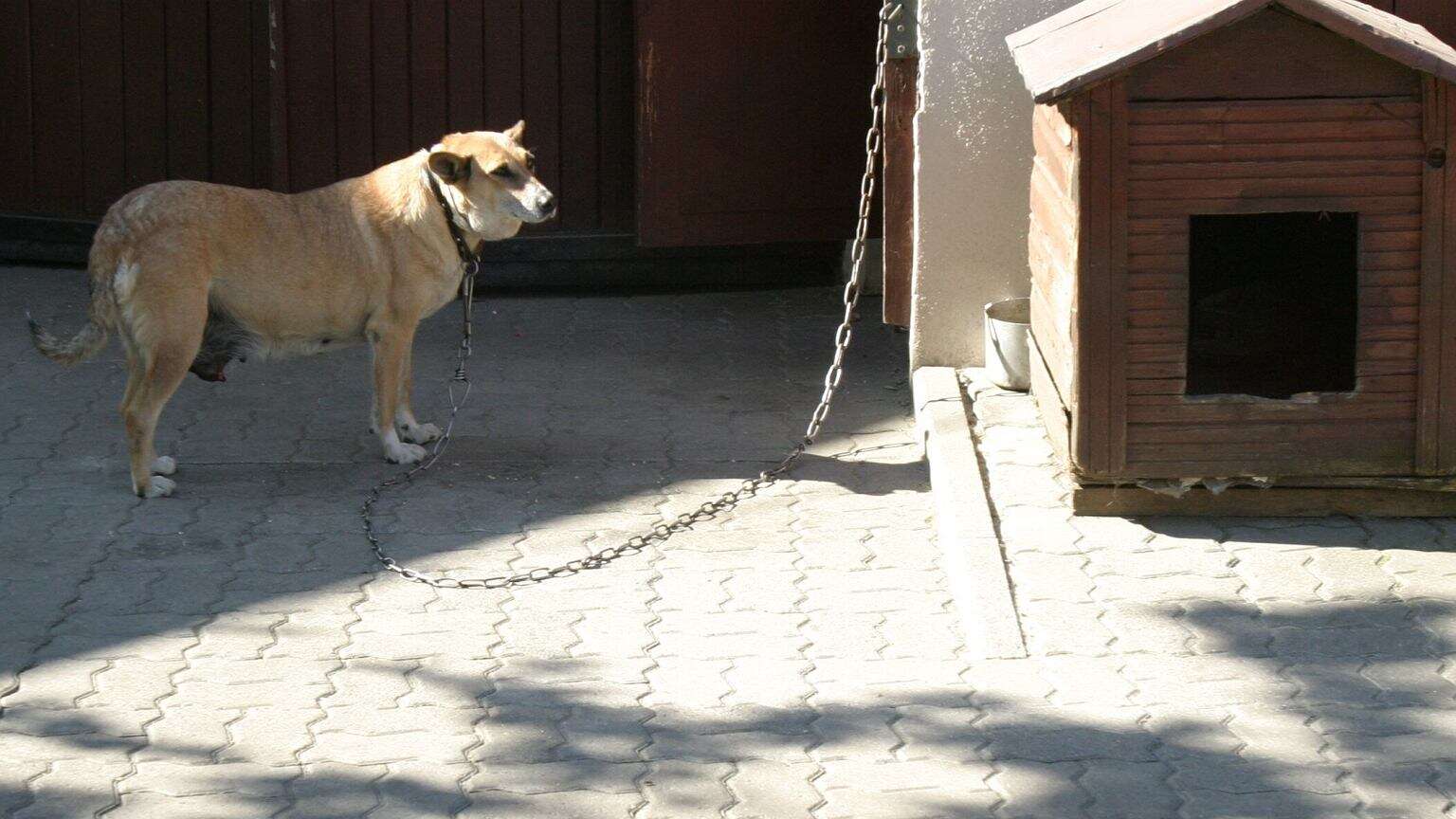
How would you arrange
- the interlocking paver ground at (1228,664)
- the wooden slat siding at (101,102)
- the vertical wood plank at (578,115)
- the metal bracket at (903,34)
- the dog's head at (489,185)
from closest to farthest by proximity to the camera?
the interlocking paver ground at (1228,664) → the dog's head at (489,185) → the metal bracket at (903,34) → the vertical wood plank at (578,115) → the wooden slat siding at (101,102)

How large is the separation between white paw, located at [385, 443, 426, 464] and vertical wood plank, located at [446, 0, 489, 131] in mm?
2942

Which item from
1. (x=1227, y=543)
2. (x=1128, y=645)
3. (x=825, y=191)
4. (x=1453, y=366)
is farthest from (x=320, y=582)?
(x=825, y=191)

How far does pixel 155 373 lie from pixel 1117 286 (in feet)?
11.0

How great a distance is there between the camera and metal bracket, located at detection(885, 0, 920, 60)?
7355 millimetres

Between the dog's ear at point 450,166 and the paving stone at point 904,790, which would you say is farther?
the dog's ear at point 450,166

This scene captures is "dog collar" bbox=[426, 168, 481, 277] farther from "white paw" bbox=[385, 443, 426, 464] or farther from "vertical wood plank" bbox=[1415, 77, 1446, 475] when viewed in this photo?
"vertical wood plank" bbox=[1415, 77, 1446, 475]

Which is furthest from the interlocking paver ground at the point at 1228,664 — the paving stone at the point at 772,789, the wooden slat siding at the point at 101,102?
the wooden slat siding at the point at 101,102

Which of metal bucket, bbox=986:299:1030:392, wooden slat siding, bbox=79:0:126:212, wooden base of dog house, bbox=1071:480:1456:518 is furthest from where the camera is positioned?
wooden slat siding, bbox=79:0:126:212

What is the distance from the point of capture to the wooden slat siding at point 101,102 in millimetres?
9484

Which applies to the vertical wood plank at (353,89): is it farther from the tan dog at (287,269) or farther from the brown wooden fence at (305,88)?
the tan dog at (287,269)

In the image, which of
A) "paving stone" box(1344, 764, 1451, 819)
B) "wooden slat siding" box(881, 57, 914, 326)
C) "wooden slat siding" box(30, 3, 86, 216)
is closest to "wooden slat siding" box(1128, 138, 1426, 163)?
"wooden slat siding" box(881, 57, 914, 326)

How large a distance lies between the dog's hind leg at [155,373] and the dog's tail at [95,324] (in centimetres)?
13

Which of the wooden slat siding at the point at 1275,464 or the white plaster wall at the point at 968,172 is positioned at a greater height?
the white plaster wall at the point at 968,172

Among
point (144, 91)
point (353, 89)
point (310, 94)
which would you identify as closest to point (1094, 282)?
point (353, 89)
